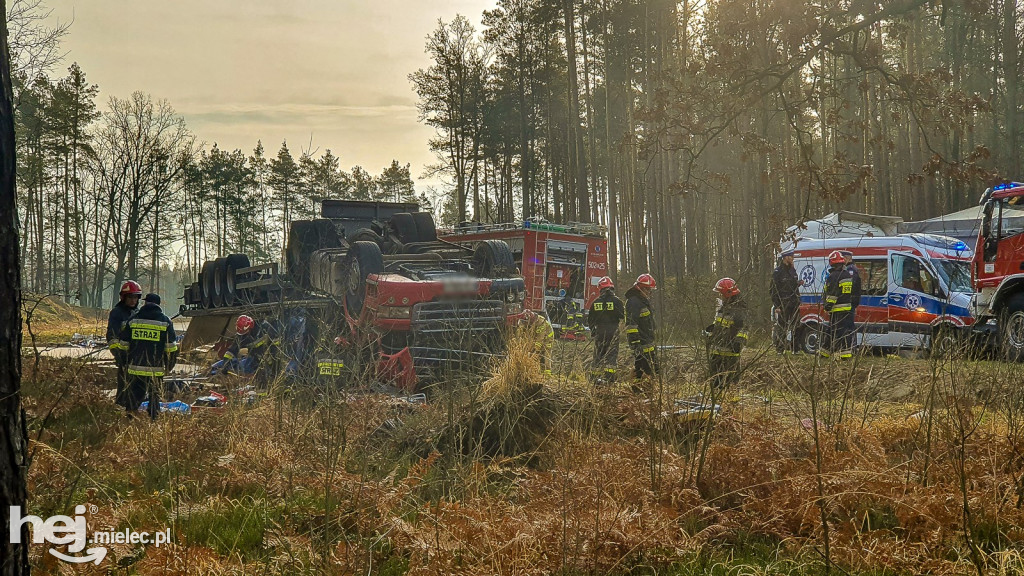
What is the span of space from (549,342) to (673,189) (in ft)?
12.8

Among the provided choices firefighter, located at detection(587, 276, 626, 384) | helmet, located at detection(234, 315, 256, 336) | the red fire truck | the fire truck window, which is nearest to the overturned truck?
helmet, located at detection(234, 315, 256, 336)

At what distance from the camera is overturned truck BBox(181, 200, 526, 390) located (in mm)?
10414

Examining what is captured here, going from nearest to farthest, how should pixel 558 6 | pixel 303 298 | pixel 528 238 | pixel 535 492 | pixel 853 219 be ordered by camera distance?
pixel 535 492, pixel 303 298, pixel 853 219, pixel 528 238, pixel 558 6

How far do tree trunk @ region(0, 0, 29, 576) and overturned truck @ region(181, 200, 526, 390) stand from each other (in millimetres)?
6028

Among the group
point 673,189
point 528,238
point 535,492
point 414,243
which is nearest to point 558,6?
point 528,238

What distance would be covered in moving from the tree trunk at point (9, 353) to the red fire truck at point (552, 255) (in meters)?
15.4

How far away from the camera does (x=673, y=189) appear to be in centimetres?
584

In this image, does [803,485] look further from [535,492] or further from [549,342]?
[549,342]

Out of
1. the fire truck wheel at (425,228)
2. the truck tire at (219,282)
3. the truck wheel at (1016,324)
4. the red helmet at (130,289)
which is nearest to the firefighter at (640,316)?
the fire truck wheel at (425,228)

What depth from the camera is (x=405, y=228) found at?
42.4 ft

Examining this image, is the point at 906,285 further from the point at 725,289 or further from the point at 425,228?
the point at 425,228

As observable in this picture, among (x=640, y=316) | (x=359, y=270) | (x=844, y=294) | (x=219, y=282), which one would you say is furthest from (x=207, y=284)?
(x=844, y=294)

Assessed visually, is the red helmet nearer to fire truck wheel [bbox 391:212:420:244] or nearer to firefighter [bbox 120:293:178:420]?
firefighter [bbox 120:293:178:420]

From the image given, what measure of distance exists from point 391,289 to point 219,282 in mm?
6951
